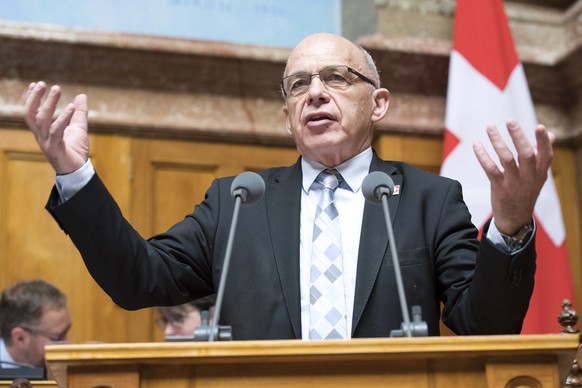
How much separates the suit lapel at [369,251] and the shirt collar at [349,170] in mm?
165

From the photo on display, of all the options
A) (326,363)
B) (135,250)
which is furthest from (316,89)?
(326,363)

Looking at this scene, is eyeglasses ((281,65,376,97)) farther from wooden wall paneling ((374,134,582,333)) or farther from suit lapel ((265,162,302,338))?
wooden wall paneling ((374,134,582,333))

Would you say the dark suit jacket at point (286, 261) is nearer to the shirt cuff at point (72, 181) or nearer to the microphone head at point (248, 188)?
the shirt cuff at point (72, 181)

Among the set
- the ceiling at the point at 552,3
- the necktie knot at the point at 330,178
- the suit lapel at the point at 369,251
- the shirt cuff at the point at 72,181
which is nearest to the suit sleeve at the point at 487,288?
the suit lapel at the point at 369,251

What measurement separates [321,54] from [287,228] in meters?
0.58

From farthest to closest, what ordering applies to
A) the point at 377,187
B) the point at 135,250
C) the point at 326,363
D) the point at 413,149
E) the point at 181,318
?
1. the point at 413,149
2. the point at 181,318
3. the point at 135,250
4. the point at 377,187
5. the point at 326,363

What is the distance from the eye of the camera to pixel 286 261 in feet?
8.04

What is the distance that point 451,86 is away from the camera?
205 inches

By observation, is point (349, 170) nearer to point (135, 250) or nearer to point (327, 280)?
point (327, 280)

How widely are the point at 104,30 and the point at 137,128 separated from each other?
57cm

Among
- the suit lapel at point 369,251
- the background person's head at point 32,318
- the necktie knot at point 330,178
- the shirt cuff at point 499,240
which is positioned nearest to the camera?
the shirt cuff at point 499,240

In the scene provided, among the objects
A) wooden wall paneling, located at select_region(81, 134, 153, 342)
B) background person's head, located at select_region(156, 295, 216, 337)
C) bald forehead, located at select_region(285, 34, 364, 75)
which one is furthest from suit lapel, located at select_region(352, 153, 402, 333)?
wooden wall paneling, located at select_region(81, 134, 153, 342)

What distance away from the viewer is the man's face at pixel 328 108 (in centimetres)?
271

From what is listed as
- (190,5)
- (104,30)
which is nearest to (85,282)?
(104,30)
